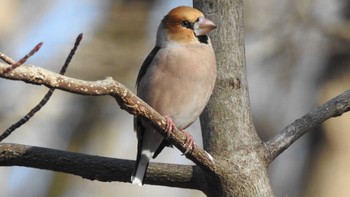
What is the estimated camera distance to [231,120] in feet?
11.8

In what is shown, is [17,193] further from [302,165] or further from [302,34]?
[302,34]

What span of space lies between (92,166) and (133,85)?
13.5 ft

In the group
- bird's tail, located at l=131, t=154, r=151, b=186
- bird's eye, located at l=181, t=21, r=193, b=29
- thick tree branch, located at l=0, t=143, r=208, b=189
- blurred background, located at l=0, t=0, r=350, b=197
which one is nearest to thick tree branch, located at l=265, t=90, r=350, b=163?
thick tree branch, located at l=0, t=143, r=208, b=189

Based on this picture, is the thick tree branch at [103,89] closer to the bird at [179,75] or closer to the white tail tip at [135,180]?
the white tail tip at [135,180]

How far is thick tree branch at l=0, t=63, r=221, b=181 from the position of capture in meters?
A: 2.37

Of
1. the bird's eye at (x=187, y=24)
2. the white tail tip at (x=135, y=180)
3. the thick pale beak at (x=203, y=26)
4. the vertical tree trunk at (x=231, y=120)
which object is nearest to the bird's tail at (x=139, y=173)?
the white tail tip at (x=135, y=180)

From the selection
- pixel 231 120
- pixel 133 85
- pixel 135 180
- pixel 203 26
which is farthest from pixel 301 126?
pixel 133 85

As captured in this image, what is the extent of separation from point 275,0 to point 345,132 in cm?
190

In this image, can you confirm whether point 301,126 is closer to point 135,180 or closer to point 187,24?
point 135,180

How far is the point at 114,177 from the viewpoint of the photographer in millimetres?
3473

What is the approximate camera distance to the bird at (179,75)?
12.8 feet

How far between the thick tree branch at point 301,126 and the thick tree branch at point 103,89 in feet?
1.46

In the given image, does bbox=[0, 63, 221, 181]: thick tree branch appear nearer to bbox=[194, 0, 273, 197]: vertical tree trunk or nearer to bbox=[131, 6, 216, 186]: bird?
bbox=[194, 0, 273, 197]: vertical tree trunk

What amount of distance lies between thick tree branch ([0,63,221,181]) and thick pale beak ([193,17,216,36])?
82 centimetres
